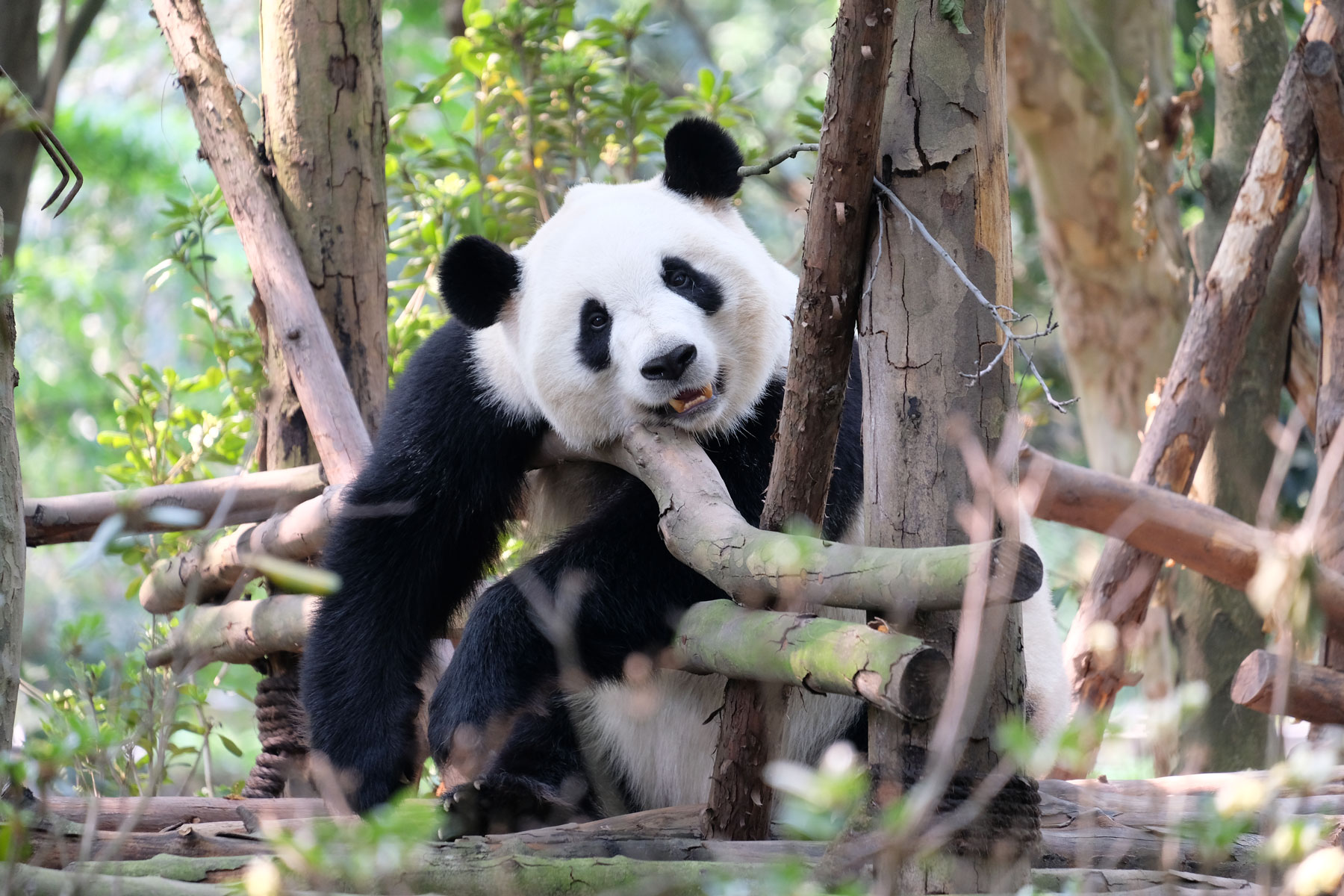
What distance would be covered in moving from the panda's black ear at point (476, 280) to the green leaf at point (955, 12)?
136 cm

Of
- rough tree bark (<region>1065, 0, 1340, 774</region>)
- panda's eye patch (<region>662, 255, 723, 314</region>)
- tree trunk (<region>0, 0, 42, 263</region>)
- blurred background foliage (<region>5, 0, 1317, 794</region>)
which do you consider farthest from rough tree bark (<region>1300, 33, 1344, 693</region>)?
tree trunk (<region>0, 0, 42, 263</region>)

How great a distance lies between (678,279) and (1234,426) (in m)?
3.09

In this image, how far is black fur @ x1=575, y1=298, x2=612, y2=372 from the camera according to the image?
2.87 meters

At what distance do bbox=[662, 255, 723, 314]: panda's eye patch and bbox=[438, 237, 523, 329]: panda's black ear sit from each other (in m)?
0.46

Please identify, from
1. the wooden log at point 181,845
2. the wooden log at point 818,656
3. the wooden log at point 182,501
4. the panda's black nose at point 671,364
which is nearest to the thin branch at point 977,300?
the wooden log at point 818,656

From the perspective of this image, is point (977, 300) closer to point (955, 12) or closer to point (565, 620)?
point (955, 12)

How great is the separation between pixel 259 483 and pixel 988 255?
8.11 ft

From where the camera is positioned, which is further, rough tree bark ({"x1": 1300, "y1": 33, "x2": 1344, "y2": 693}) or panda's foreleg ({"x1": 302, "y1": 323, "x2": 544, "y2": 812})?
rough tree bark ({"x1": 1300, "y1": 33, "x2": 1344, "y2": 693})

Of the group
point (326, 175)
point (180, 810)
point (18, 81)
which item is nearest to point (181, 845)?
point (180, 810)

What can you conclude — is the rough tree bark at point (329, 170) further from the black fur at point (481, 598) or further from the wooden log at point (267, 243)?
the black fur at point (481, 598)

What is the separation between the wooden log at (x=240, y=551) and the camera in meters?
3.51

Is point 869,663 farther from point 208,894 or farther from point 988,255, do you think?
point 208,894

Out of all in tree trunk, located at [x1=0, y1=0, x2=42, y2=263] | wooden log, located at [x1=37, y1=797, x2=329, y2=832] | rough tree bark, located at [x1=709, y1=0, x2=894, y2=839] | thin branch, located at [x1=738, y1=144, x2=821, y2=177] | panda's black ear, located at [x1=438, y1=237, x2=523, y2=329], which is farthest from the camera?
tree trunk, located at [x1=0, y1=0, x2=42, y2=263]

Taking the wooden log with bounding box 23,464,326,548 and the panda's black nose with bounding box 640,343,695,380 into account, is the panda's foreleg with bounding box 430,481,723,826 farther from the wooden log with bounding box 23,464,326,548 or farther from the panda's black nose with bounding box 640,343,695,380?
the wooden log with bounding box 23,464,326,548
